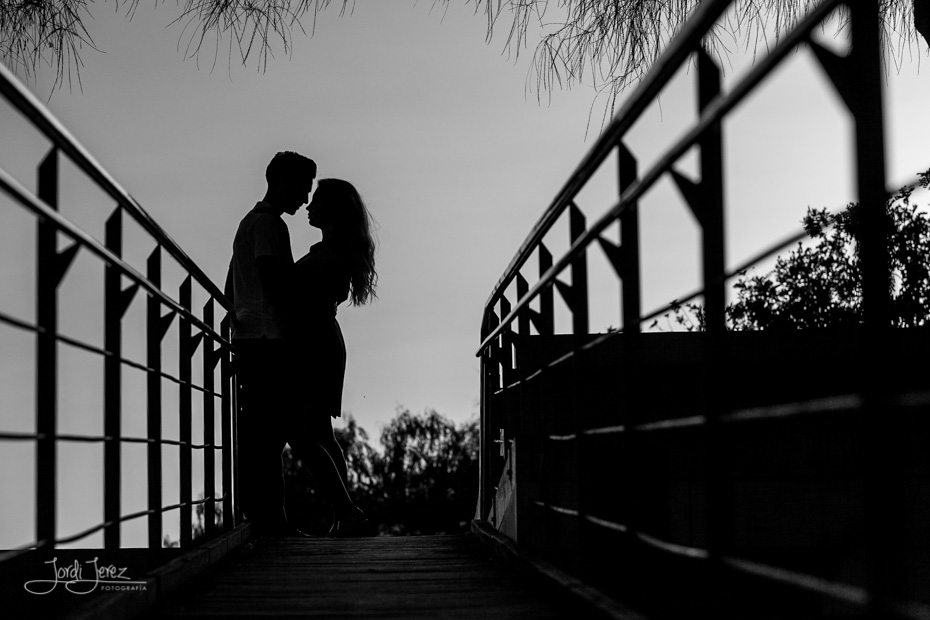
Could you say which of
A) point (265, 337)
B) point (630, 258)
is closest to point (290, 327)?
point (265, 337)

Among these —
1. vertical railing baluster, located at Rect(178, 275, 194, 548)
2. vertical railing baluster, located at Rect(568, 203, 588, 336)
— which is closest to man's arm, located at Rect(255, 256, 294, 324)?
vertical railing baluster, located at Rect(178, 275, 194, 548)

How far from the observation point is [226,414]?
5.17 m

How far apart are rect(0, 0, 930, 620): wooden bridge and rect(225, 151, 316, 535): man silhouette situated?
106 millimetres

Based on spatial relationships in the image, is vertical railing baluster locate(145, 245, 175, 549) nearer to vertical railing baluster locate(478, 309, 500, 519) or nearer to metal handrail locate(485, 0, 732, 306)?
metal handrail locate(485, 0, 732, 306)

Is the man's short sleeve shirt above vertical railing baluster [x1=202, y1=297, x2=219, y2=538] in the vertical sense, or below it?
above

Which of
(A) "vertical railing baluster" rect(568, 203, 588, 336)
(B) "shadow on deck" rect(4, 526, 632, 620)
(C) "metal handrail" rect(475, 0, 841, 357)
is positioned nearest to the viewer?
(C) "metal handrail" rect(475, 0, 841, 357)

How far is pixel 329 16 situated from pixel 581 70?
3.02 feet

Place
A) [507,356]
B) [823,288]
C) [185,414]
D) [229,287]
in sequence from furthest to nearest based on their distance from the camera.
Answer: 1. [823,288]
2. [229,287]
3. [507,356]
4. [185,414]

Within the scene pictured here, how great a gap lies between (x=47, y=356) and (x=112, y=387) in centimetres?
58

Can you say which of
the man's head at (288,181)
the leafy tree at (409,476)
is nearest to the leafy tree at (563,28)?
the man's head at (288,181)

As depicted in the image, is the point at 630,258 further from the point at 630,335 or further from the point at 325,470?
the point at 325,470

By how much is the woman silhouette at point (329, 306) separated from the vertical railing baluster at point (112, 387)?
6.90 ft

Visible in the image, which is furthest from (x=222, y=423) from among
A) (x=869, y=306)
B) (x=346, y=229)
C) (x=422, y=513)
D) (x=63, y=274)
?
(x=422, y=513)

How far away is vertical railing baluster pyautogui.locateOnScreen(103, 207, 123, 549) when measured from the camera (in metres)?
2.66
